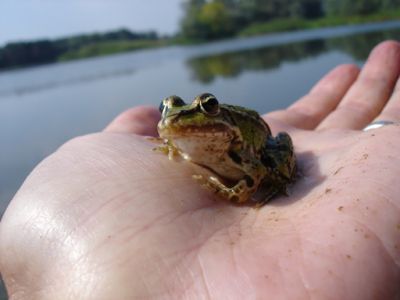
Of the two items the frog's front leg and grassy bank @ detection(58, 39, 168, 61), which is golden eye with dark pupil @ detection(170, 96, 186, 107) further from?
grassy bank @ detection(58, 39, 168, 61)

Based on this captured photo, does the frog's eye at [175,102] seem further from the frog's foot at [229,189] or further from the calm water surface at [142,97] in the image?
the calm water surface at [142,97]

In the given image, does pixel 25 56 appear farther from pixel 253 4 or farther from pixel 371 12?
pixel 371 12

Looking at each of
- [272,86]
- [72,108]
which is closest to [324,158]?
[272,86]

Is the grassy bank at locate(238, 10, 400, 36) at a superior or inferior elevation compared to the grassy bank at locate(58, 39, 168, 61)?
superior

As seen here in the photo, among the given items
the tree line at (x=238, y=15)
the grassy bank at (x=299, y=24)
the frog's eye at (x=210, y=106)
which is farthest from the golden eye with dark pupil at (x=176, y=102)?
the tree line at (x=238, y=15)

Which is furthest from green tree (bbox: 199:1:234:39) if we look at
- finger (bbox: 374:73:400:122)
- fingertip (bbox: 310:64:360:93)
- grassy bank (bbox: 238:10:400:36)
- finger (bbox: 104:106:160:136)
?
finger (bbox: 104:106:160:136)

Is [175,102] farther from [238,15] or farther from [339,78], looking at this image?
[238,15]
